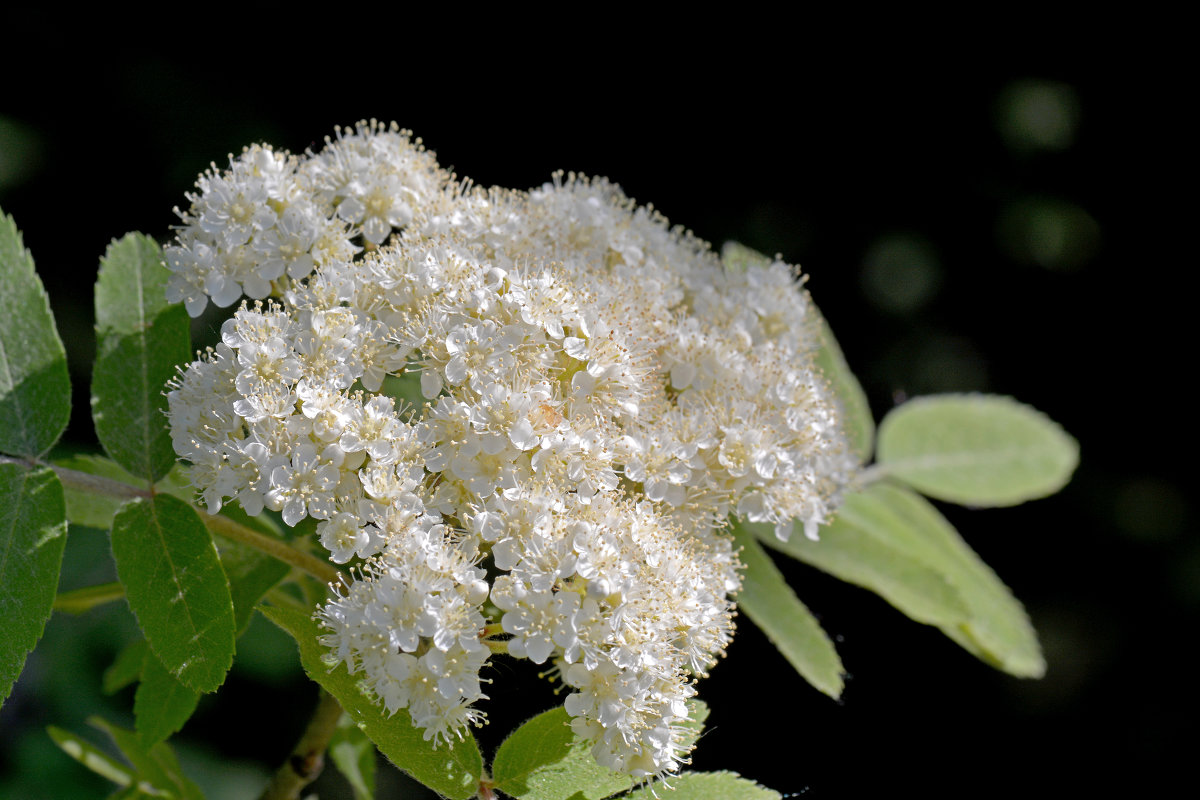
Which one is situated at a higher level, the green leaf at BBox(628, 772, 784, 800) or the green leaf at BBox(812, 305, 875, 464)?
the green leaf at BBox(812, 305, 875, 464)

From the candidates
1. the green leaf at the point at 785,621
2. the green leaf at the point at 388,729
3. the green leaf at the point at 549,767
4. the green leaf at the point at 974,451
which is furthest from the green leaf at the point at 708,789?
the green leaf at the point at 974,451

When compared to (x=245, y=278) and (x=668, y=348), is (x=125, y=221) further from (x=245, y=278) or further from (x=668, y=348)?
(x=668, y=348)

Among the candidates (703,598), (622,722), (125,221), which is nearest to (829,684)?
(703,598)

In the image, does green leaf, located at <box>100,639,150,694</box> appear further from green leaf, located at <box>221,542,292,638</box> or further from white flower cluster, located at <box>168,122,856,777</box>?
white flower cluster, located at <box>168,122,856,777</box>

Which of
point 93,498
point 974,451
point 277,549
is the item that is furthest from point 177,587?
point 974,451

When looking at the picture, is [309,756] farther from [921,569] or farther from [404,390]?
[921,569]

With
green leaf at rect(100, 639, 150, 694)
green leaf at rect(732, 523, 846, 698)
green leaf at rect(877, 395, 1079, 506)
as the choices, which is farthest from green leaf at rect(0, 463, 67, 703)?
green leaf at rect(877, 395, 1079, 506)

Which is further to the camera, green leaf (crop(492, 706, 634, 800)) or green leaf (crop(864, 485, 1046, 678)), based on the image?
green leaf (crop(864, 485, 1046, 678))
